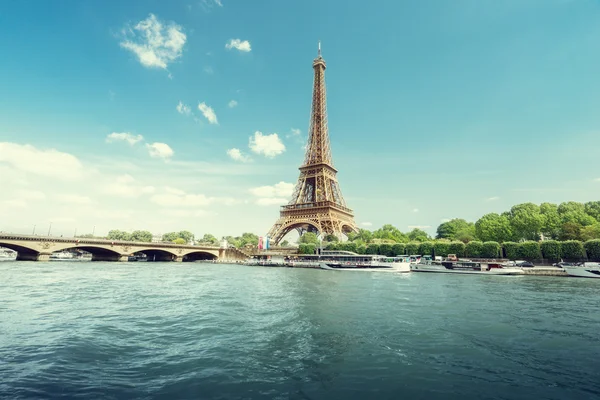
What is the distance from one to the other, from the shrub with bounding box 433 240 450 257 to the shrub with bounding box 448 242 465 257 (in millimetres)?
688

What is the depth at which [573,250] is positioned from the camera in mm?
56219

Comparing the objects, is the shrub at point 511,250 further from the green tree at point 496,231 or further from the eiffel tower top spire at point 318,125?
the eiffel tower top spire at point 318,125

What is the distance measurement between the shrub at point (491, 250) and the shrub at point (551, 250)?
7654 mm

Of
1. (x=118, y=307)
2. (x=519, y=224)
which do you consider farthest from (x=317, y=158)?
(x=118, y=307)

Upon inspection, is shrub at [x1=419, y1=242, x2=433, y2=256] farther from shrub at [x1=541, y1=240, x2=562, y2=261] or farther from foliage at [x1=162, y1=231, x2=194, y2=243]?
foliage at [x1=162, y1=231, x2=194, y2=243]

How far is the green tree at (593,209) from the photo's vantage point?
248 feet

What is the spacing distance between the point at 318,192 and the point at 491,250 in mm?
46169

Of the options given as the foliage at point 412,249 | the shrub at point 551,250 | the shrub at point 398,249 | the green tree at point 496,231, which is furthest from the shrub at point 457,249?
the shrub at point 551,250

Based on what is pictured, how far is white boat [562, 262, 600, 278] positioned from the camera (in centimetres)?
4626

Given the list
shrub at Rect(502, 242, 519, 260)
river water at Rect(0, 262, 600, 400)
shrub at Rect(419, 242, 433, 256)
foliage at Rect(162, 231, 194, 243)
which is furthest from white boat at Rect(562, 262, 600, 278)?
foliage at Rect(162, 231, 194, 243)

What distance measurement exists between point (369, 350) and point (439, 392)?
3.66m

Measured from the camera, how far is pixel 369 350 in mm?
11797

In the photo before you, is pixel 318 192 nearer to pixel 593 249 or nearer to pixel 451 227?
pixel 451 227

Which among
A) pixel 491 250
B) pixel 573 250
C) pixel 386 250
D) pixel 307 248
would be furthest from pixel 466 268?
pixel 307 248
